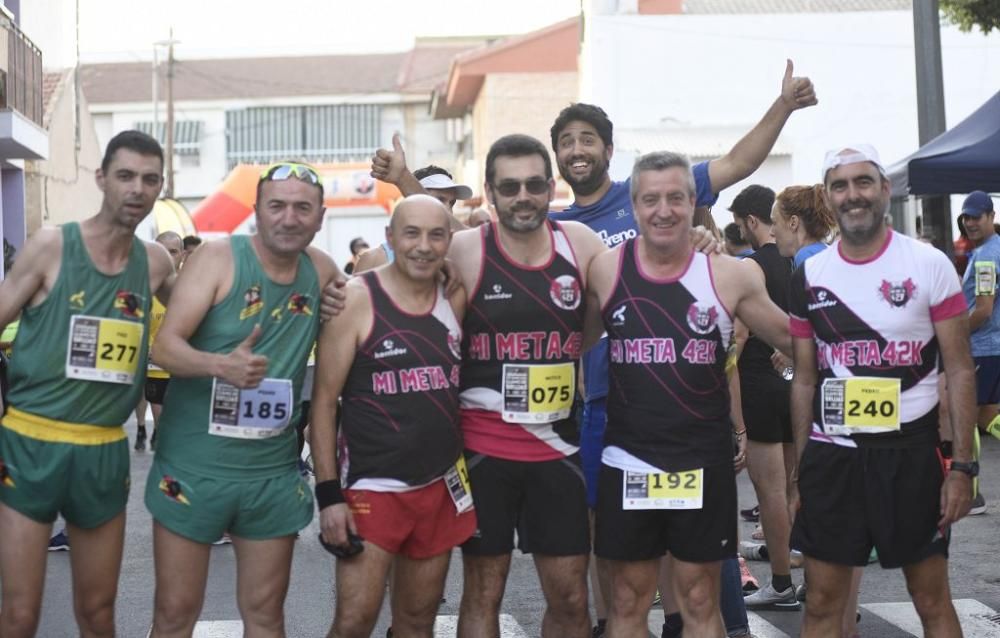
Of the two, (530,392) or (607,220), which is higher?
(607,220)

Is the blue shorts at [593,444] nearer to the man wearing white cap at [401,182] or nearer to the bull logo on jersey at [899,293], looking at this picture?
the man wearing white cap at [401,182]

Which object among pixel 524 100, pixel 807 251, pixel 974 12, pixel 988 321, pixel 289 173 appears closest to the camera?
pixel 289 173

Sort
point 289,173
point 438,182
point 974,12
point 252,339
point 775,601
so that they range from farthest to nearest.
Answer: point 974,12, point 438,182, point 775,601, point 289,173, point 252,339

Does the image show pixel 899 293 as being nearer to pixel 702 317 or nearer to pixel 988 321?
pixel 702 317

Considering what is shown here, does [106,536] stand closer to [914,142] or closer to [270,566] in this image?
[270,566]

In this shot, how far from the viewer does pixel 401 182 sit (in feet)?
21.8

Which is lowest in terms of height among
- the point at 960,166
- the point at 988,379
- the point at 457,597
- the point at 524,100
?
the point at 457,597

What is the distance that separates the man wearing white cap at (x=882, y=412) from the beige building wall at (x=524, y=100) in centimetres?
4278

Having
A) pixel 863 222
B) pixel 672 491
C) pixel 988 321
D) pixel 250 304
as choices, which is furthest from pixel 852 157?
pixel 988 321

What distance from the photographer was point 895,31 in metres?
34.6

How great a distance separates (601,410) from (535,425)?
781mm

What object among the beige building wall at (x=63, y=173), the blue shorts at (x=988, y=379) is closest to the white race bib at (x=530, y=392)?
the blue shorts at (x=988, y=379)

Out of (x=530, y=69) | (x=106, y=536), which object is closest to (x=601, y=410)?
(x=106, y=536)

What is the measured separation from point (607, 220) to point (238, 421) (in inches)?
82.0
